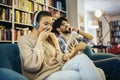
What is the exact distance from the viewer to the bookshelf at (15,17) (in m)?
3.34

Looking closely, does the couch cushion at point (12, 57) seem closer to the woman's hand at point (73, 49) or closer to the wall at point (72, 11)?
the woman's hand at point (73, 49)

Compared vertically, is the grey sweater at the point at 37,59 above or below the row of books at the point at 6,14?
below

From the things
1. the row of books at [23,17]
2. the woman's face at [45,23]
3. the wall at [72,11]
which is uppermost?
the wall at [72,11]

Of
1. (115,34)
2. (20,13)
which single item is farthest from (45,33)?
(115,34)

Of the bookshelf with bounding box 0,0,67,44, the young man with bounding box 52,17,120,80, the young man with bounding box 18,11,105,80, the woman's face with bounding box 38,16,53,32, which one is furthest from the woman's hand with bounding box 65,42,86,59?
the bookshelf with bounding box 0,0,67,44

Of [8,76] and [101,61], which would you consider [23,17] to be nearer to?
[101,61]

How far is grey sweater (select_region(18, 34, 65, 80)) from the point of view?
5.52ft

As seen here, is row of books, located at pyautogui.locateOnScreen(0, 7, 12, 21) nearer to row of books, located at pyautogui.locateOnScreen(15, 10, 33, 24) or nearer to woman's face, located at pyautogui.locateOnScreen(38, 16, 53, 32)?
row of books, located at pyautogui.locateOnScreen(15, 10, 33, 24)

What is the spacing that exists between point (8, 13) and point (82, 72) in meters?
2.16

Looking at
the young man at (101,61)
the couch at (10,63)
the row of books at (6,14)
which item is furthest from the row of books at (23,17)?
the couch at (10,63)

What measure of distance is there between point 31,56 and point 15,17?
2.02 meters

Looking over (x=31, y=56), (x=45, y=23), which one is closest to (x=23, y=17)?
(x=45, y=23)

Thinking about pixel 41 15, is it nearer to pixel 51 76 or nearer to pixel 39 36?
pixel 39 36

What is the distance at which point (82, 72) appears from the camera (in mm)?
1569
